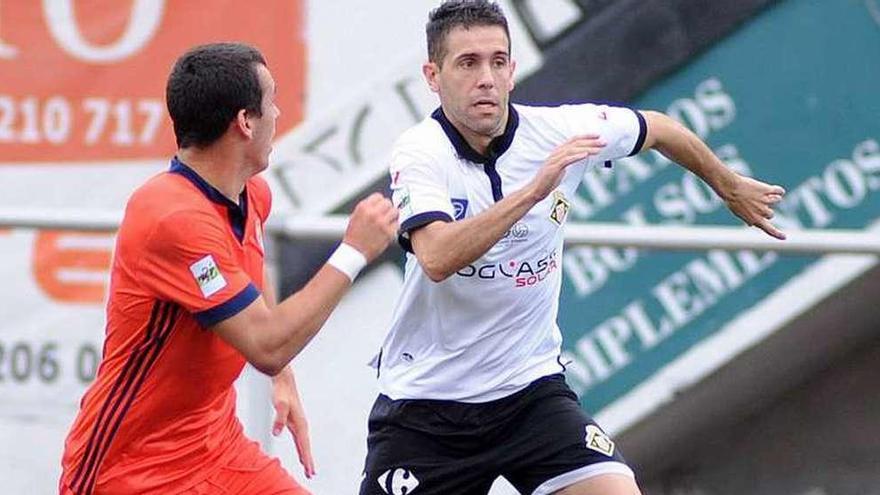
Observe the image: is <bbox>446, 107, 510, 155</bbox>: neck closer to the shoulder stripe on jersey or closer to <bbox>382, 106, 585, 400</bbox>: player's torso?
<bbox>382, 106, 585, 400</bbox>: player's torso

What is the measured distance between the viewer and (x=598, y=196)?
6609 mm

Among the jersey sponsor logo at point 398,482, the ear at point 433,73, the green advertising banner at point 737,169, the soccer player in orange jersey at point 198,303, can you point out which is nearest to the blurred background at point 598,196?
the green advertising banner at point 737,169

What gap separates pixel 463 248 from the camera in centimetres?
467

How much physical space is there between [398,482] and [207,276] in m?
1.04

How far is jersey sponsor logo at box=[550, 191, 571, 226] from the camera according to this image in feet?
16.5

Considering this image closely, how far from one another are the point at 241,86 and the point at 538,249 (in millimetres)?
959

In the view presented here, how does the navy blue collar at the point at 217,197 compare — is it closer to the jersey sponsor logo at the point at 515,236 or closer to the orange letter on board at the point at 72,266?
the jersey sponsor logo at the point at 515,236

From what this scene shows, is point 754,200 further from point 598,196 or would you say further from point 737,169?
point 598,196

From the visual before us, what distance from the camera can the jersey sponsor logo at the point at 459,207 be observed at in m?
4.96

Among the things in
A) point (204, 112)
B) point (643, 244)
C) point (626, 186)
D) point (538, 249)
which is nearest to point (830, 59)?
point (626, 186)

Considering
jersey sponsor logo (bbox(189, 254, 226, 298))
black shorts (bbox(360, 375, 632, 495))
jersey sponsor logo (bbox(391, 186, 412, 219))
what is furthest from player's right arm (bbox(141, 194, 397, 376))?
black shorts (bbox(360, 375, 632, 495))

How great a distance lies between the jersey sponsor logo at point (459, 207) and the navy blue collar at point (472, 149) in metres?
0.12

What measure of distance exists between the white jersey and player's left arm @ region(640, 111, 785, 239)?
0.07 m

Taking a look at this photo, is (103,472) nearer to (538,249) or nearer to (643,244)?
(538,249)
